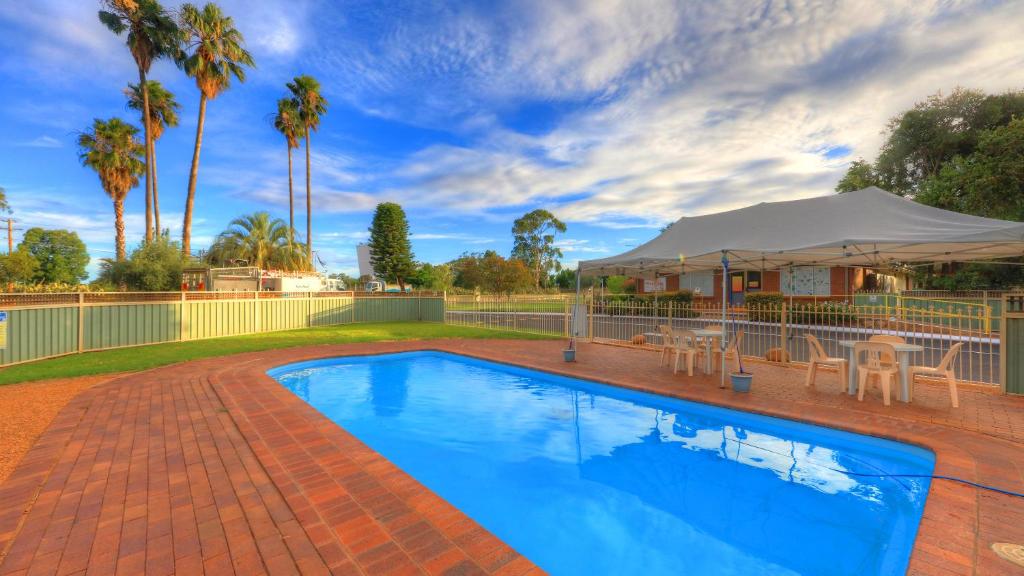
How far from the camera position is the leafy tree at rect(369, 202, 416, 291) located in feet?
96.2

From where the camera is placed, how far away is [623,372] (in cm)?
836

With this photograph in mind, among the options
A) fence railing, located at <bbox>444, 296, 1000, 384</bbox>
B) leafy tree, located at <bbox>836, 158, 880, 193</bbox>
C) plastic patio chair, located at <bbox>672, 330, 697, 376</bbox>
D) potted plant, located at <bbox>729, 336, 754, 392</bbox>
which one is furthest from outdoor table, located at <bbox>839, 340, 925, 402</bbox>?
leafy tree, located at <bbox>836, 158, 880, 193</bbox>

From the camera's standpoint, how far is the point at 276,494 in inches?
122

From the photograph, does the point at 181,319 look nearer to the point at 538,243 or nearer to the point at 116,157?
the point at 116,157

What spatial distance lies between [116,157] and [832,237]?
100ft

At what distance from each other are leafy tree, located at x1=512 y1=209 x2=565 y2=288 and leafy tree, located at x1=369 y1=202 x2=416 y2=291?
29.1 m

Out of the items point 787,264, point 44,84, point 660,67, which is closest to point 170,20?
point 44,84

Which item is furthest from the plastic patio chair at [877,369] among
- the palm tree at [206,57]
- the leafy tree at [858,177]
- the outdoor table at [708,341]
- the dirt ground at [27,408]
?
the leafy tree at [858,177]

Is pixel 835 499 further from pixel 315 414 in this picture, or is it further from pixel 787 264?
pixel 787 264

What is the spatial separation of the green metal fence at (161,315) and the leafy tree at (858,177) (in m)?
25.7

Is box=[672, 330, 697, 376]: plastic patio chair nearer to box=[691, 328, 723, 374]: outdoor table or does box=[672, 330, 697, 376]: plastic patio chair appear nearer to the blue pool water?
box=[691, 328, 723, 374]: outdoor table

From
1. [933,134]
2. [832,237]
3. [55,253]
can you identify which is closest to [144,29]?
[832,237]

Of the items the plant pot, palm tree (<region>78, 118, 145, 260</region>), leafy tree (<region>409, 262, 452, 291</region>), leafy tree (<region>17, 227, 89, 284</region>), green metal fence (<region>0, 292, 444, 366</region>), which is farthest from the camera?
leafy tree (<region>17, 227, 89, 284</region>)

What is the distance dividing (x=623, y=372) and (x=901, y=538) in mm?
5233
